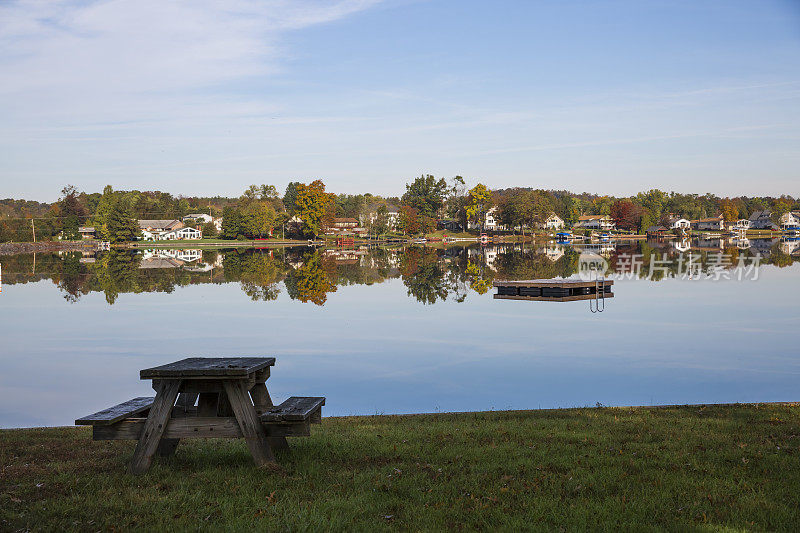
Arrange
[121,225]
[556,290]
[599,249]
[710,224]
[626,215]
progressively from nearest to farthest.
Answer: [556,290] < [599,249] < [121,225] < [626,215] < [710,224]

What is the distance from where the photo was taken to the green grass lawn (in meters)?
5.42

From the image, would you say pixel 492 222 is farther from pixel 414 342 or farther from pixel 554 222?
pixel 414 342

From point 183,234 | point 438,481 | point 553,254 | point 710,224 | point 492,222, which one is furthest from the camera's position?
point 710,224

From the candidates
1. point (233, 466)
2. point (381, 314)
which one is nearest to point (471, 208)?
point (381, 314)

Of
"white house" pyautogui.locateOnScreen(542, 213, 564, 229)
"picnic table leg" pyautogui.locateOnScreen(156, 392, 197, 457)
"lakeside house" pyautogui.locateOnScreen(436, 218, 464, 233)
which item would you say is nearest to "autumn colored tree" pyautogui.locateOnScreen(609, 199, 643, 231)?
"white house" pyautogui.locateOnScreen(542, 213, 564, 229)

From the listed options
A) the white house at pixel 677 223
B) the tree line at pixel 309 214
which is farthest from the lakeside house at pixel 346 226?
the white house at pixel 677 223

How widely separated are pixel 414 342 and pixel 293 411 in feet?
48.2

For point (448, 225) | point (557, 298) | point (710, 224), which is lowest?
point (557, 298)

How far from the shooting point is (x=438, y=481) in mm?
6441

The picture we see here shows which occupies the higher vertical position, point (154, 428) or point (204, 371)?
point (204, 371)

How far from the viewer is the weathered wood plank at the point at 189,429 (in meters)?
6.68

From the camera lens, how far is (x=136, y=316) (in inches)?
1113

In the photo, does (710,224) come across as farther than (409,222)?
Yes

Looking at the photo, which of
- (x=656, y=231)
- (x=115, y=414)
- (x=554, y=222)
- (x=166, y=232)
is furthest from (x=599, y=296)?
(x=656, y=231)
